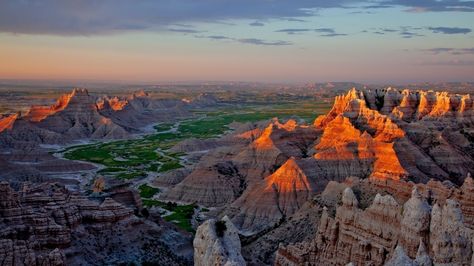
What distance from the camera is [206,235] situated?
23688mm

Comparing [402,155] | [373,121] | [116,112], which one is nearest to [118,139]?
[116,112]

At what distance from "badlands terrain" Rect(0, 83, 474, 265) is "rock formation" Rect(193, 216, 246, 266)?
0.19 feet

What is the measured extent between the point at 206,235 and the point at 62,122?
142 m

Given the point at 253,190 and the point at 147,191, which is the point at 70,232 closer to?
the point at 253,190

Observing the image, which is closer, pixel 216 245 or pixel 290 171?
pixel 216 245

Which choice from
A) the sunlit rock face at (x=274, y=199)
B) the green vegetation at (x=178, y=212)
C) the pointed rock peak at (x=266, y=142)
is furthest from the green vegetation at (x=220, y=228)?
the pointed rock peak at (x=266, y=142)

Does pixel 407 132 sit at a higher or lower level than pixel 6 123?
higher

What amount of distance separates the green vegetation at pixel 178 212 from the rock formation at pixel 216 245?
4352cm

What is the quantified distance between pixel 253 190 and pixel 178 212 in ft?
33.6

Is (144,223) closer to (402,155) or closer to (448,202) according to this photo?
(448,202)

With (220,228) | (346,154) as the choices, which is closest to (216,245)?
(220,228)

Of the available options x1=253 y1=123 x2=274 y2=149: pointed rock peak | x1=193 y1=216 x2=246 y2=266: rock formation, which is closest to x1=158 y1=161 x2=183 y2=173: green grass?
x1=253 y1=123 x2=274 y2=149: pointed rock peak

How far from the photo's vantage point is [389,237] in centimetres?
3394

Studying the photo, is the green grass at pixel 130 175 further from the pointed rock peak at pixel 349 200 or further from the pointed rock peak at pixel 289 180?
the pointed rock peak at pixel 349 200
